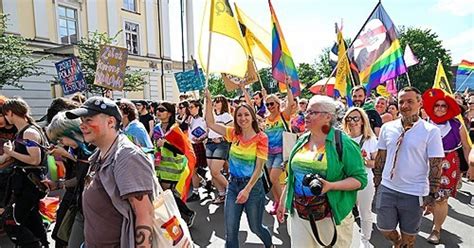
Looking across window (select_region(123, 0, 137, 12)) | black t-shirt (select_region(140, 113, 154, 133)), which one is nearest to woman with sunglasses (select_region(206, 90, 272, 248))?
black t-shirt (select_region(140, 113, 154, 133))

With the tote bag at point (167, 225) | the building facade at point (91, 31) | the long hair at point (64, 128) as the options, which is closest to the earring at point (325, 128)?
the tote bag at point (167, 225)

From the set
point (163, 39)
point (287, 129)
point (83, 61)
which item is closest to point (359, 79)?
point (287, 129)

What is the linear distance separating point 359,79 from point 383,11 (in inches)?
51.7

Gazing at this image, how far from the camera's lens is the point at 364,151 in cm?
450

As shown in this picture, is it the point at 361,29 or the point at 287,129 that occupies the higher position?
the point at 361,29

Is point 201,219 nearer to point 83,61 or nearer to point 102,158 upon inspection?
point 102,158

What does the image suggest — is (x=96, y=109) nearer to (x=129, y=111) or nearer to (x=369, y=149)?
(x=129, y=111)

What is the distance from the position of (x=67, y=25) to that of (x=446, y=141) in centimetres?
2573

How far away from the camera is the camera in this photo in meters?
2.69

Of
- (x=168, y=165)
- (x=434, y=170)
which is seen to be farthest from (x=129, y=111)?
(x=434, y=170)

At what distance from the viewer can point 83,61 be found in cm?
2105

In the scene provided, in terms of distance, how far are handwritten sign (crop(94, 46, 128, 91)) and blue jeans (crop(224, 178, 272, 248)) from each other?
6.61 meters

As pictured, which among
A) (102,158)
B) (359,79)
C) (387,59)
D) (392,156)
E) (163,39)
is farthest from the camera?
(163,39)

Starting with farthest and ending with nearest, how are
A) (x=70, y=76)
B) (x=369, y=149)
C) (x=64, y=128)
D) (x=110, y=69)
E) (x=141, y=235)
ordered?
1. (x=70, y=76)
2. (x=110, y=69)
3. (x=369, y=149)
4. (x=64, y=128)
5. (x=141, y=235)
